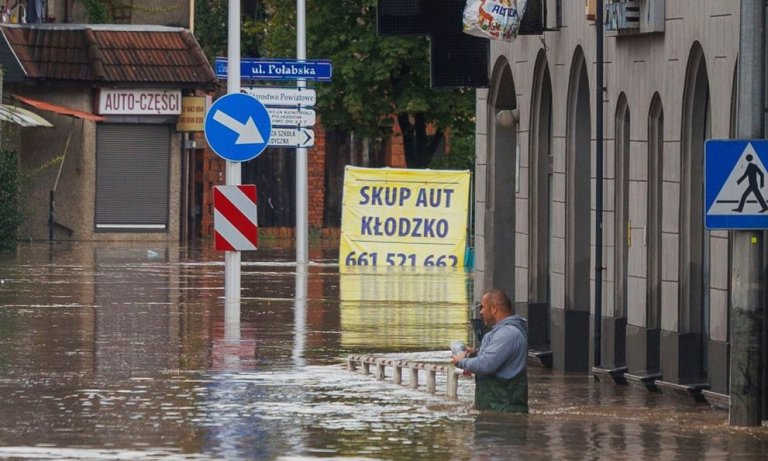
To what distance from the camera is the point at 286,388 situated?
52.6ft

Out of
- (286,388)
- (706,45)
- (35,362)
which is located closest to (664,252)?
(706,45)

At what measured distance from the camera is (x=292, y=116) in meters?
38.8

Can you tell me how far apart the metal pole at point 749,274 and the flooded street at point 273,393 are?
1.02ft

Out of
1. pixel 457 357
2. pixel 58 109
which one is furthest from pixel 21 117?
pixel 457 357

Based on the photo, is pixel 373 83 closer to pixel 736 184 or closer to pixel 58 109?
pixel 58 109

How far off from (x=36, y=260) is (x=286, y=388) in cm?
2219

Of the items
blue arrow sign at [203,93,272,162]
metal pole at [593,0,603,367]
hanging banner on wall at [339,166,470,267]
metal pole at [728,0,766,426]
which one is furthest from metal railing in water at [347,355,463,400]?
hanging banner on wall at [339,166,470,267]

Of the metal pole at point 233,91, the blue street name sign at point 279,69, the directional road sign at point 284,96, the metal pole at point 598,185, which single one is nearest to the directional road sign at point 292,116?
the directional road sign at point 284,96

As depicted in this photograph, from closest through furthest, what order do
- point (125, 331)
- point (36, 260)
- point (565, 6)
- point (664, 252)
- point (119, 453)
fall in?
point (119, 453) → point (664, 252) → point (565, 6) → point (125, 331) → point (36, 260)

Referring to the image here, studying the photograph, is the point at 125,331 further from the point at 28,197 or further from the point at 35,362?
the point at 28,197

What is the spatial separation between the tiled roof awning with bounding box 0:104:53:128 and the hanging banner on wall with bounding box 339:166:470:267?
6455 mm

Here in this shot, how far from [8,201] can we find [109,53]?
917cm

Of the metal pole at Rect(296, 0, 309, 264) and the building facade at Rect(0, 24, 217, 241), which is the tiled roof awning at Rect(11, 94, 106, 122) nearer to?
the building facade at Rect(0, 24, 217, 241)

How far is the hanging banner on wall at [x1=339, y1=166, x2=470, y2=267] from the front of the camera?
38469 mm
